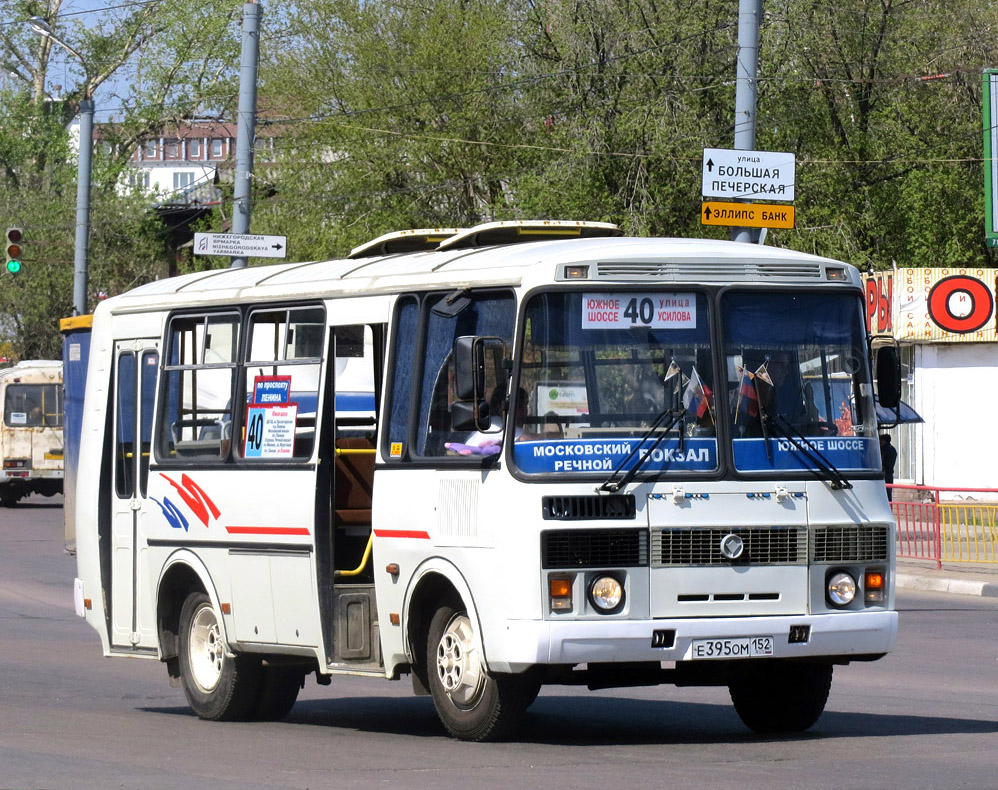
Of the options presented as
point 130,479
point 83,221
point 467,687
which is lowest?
point 467,687

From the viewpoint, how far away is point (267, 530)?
10.7 metres

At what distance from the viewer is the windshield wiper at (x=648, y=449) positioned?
888cm

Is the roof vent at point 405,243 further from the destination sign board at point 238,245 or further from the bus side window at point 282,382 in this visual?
the destination sign board at point 238,245

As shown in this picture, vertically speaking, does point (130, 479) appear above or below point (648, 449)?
below

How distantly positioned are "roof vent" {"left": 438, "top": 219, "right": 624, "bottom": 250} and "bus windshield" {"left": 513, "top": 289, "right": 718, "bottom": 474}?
5.35 feet

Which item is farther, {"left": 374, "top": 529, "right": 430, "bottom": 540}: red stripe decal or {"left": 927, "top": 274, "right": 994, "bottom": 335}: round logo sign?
{"left": 927, "top": 274, "right": 994, "bottom": 335}: round logo sign

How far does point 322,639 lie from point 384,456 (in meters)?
1.16

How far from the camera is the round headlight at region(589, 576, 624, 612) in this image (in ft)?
29.0

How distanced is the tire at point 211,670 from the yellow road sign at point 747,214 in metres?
6.97

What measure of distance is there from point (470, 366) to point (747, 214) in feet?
28.4

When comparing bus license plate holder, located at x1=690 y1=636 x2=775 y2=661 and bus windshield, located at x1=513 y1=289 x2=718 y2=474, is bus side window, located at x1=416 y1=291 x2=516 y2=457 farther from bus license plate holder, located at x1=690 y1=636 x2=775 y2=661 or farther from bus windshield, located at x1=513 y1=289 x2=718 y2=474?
bus license plate holder, located at x1=690 y1=636 x2=775 y2=661

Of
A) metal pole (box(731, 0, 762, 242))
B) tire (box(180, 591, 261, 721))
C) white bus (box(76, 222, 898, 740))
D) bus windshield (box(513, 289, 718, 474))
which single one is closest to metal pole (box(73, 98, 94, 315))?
metal pole (box(731, 0, 762, 242))

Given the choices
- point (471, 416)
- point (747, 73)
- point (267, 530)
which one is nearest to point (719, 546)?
point (471, 416)

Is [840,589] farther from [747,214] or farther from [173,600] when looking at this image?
[747,214]
